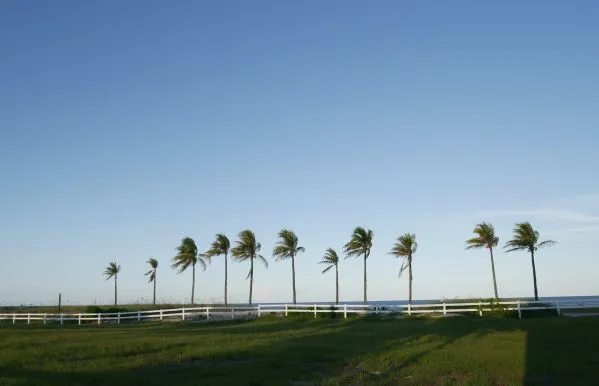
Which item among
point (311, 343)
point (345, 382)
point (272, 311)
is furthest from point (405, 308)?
point (345, 382)

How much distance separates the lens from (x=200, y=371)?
1700 centimetres

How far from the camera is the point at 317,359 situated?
65.8 ft

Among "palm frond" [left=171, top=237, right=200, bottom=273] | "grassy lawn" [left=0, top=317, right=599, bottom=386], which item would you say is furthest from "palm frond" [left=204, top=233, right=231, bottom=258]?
"grassy lawn" [left=0, top=317, right=599, bottom=386]

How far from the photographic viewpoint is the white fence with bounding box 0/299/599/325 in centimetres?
4181

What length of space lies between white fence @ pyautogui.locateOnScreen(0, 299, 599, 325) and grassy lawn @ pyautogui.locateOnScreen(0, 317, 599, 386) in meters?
13.5

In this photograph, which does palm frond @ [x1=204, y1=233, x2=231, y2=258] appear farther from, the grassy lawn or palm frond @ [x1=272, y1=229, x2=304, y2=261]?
the grassy lawn

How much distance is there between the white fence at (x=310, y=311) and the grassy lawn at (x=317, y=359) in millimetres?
13503

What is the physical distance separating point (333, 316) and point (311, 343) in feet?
74.3

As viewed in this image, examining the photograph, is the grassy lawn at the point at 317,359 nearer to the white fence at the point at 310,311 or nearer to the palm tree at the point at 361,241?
the white fence at the point at 310,311

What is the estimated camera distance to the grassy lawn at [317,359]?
15.9 meters

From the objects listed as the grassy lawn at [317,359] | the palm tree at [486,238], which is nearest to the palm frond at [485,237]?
the palm tree at [486,238]

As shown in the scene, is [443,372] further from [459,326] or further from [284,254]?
[284,254]

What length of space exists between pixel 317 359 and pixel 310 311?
1100 inches

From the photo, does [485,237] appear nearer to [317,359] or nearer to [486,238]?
[486,238]
